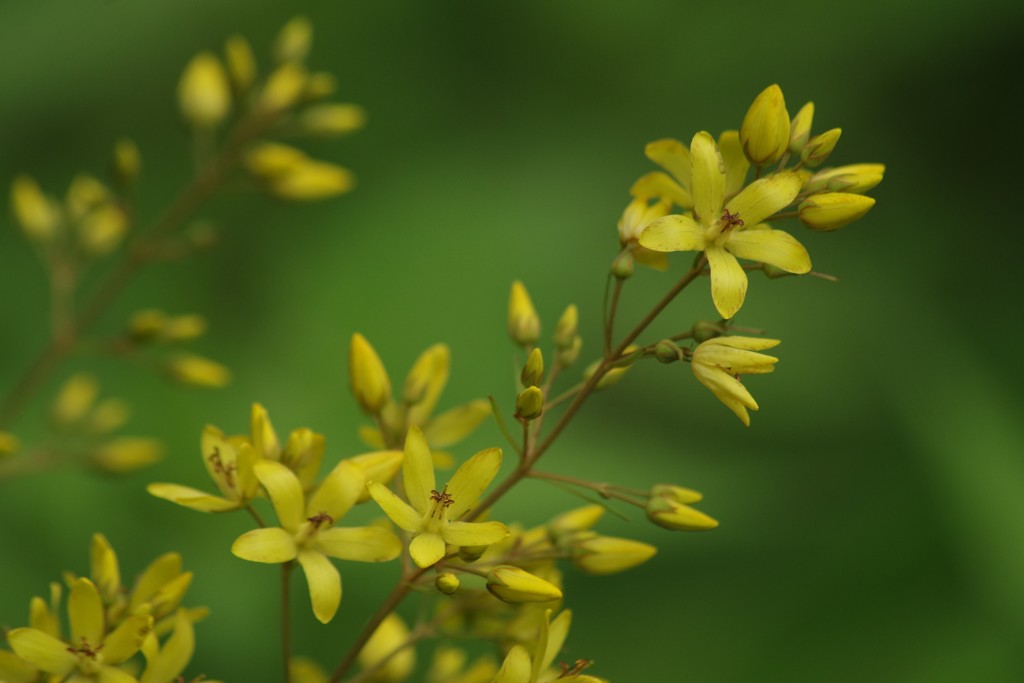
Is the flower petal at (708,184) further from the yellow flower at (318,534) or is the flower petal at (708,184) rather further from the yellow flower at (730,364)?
the yellow flower at (318,534)

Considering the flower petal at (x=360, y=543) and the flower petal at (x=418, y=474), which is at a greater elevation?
the flower petal at (x=418, y=474)

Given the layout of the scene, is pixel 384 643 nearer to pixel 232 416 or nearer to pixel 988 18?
pixel 232 416

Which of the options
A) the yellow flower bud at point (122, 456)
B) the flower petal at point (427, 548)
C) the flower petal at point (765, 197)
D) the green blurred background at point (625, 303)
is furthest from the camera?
the green blurred background at point (625, 303)

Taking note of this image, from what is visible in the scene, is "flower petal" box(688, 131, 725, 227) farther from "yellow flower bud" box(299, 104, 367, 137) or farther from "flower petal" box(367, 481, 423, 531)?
"yellow flower bud" box(299, 104, 367, 137)

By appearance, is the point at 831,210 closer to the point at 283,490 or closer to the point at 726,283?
the point at 726,283

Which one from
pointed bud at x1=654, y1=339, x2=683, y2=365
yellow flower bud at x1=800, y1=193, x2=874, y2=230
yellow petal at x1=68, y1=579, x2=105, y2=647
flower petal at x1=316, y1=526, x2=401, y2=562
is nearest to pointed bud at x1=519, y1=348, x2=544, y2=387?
pointed bud at x1=654, y1=339, x2=683, y2=365

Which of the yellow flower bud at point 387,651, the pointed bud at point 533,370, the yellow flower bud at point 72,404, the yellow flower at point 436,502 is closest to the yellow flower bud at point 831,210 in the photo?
the pointed bud at point 533,370

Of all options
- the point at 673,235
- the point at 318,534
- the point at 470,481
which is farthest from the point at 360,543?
the point at 673,235

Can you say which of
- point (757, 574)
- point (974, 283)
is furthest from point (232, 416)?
point (974, 283)
